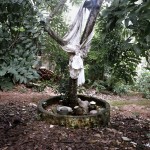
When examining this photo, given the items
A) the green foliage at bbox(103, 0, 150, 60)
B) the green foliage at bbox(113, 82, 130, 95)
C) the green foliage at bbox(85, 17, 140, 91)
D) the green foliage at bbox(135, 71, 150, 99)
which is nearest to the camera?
the green foliage at bbox(103, 0, 150, 60)

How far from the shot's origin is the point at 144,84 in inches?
326

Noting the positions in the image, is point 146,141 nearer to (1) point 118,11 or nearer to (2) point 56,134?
(2) point 56,134

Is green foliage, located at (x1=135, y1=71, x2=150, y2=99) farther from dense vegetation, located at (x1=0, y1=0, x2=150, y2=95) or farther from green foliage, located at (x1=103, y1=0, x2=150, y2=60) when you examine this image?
green foliage, located at (x1=103, y1=0, x2=150, y2=60)

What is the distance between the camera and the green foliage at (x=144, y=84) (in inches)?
311

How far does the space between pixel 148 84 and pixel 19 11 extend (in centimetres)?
586

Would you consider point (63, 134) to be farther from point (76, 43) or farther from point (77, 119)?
point (76, 43)

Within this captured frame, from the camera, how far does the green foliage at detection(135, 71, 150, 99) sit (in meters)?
7.90

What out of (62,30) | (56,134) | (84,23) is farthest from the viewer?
(62,30)

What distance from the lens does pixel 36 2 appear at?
298 cm

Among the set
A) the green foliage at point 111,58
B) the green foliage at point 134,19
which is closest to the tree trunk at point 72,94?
the green foliage at point 111,58

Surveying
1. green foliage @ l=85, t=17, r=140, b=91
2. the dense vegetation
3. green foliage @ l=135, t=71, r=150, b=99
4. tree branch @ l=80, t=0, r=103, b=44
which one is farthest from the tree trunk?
green foliage @ l=135, t=71, r=150, b=99

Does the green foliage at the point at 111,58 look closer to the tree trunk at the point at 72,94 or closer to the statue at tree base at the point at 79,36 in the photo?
the statue at tree base at the point at 79,36

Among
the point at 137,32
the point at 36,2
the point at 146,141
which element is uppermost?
the point at 36,2

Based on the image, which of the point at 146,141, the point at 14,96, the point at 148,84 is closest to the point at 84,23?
the point at 146,141
